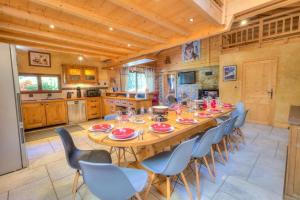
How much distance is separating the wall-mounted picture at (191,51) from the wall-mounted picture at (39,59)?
5799 mm

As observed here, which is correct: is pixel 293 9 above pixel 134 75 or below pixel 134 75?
above

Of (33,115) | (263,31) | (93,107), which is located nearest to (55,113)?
(33,115)

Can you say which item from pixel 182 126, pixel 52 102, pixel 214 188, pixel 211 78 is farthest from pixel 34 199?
pixel 211 78

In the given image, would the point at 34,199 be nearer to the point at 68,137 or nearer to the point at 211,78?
the point at 68,137

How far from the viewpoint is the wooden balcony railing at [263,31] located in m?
3.99

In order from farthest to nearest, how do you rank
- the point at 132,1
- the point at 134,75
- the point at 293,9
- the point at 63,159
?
1. the point at 134,75
2. the point at 293,9
3. the point at 63,159
4. the point at 132,1

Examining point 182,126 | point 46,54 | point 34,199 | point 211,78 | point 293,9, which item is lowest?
point 34,199

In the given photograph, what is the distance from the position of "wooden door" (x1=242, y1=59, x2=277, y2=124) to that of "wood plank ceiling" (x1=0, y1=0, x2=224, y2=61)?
2.40 meters

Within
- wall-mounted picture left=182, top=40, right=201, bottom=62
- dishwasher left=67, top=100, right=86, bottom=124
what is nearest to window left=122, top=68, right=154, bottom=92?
wall-mounted picture left=182, top=40, right=201, bottom=62

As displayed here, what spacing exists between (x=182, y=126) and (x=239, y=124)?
169 cm

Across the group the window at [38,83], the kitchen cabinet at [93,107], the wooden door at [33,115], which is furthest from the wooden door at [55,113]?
the kitchen cabinet at [93,107]

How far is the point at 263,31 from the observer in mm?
4551

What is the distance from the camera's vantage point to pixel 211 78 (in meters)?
6.40

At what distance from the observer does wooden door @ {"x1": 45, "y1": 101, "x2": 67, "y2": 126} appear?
15.3ft
